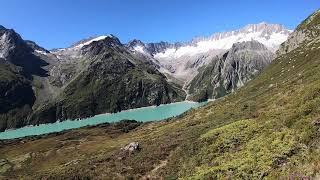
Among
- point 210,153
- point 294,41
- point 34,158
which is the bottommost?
point 34,158

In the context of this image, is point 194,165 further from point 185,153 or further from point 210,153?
point 185,153

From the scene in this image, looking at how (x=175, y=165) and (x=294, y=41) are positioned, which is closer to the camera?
(x=175, y=165)

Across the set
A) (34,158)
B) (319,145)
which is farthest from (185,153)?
(34,158)

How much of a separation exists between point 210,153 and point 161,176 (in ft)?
18.4

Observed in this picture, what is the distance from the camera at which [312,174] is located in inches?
865

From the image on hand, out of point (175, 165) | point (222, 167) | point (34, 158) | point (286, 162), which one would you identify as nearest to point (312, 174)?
point (286, 162)

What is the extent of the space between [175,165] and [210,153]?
14.8 feet

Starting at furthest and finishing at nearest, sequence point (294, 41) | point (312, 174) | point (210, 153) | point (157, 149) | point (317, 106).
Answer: point (294, 41)
point (157, 149)
point (210, 153)
point (317, 106)
point (312, 174)

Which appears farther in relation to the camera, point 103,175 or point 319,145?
point 103,175

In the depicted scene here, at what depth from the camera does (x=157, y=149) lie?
4922 cm

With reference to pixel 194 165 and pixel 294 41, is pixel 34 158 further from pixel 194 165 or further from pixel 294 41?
pixel 294 41

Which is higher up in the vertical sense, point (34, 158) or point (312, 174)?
point (312, 174)

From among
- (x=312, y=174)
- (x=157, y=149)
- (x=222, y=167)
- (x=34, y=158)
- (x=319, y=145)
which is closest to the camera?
(x=312, y=174)

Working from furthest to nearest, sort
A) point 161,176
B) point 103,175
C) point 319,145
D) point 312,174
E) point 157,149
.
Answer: point 157,149
point 103,175
point 161,176
point 319,145
point 312,174
